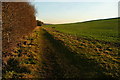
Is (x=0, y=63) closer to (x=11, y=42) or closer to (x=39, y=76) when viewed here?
(x=11, y=42)

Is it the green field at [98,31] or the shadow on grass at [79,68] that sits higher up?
the green field at [98,31]

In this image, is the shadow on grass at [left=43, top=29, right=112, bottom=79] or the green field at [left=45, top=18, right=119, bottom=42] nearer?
the shadow on grass at [left=43, top=29, right=112, bottom=79]

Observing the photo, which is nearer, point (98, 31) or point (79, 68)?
point (79, 68)

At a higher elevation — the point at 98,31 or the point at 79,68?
the point at 98,31

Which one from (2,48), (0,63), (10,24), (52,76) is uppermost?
(10,24)

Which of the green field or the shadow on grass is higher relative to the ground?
the green field

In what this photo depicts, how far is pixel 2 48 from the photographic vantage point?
947cm

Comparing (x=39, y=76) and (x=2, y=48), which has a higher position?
(x=2, y=48)

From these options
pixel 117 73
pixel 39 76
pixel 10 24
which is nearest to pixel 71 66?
pixel 39 76

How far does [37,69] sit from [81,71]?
3.63 m

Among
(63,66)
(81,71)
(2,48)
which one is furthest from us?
(2,48)

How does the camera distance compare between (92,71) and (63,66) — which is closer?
(92,71)

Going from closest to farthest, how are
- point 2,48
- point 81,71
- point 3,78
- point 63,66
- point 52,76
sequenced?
1. point 3,78
2. point 52,76
3. point 81,71
4. point 63,66
5. point 2,48

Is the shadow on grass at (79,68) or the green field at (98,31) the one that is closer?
the shadow on grass at (79,68)
